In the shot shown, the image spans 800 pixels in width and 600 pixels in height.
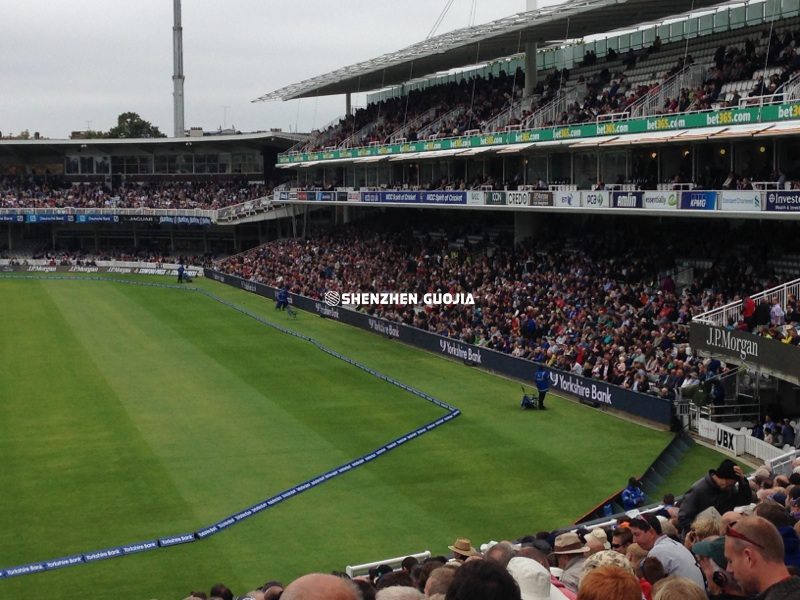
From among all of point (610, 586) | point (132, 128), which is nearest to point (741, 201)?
point (610, 586)

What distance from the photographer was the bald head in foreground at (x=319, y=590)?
4172mm

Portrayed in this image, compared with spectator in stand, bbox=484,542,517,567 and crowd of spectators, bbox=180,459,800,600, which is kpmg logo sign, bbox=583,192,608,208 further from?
spectator in stand, bbox=484,542,517,567

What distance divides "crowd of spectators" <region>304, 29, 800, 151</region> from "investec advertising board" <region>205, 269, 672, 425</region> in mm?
9949

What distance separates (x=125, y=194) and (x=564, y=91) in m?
49.2

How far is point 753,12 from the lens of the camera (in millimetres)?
39969

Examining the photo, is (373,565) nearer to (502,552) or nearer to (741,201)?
(502,552)

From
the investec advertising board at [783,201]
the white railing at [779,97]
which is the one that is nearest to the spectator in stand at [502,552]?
the investec advertising board at [783,201]

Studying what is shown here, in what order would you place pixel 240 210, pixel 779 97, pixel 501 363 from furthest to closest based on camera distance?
pixel 240 210 < pixel 501 363 < pixel 779 97

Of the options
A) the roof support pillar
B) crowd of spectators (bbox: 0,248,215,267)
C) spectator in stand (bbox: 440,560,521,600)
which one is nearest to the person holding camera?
the roof support pillar

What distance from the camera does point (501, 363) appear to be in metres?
34.0

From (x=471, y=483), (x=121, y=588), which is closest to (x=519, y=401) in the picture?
(x=471, y=483)

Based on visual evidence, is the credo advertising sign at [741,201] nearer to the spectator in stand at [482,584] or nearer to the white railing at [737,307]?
the white railing at [737,307]

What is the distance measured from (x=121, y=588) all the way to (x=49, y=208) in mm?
68071

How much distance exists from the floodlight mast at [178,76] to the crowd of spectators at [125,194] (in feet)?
22.3
